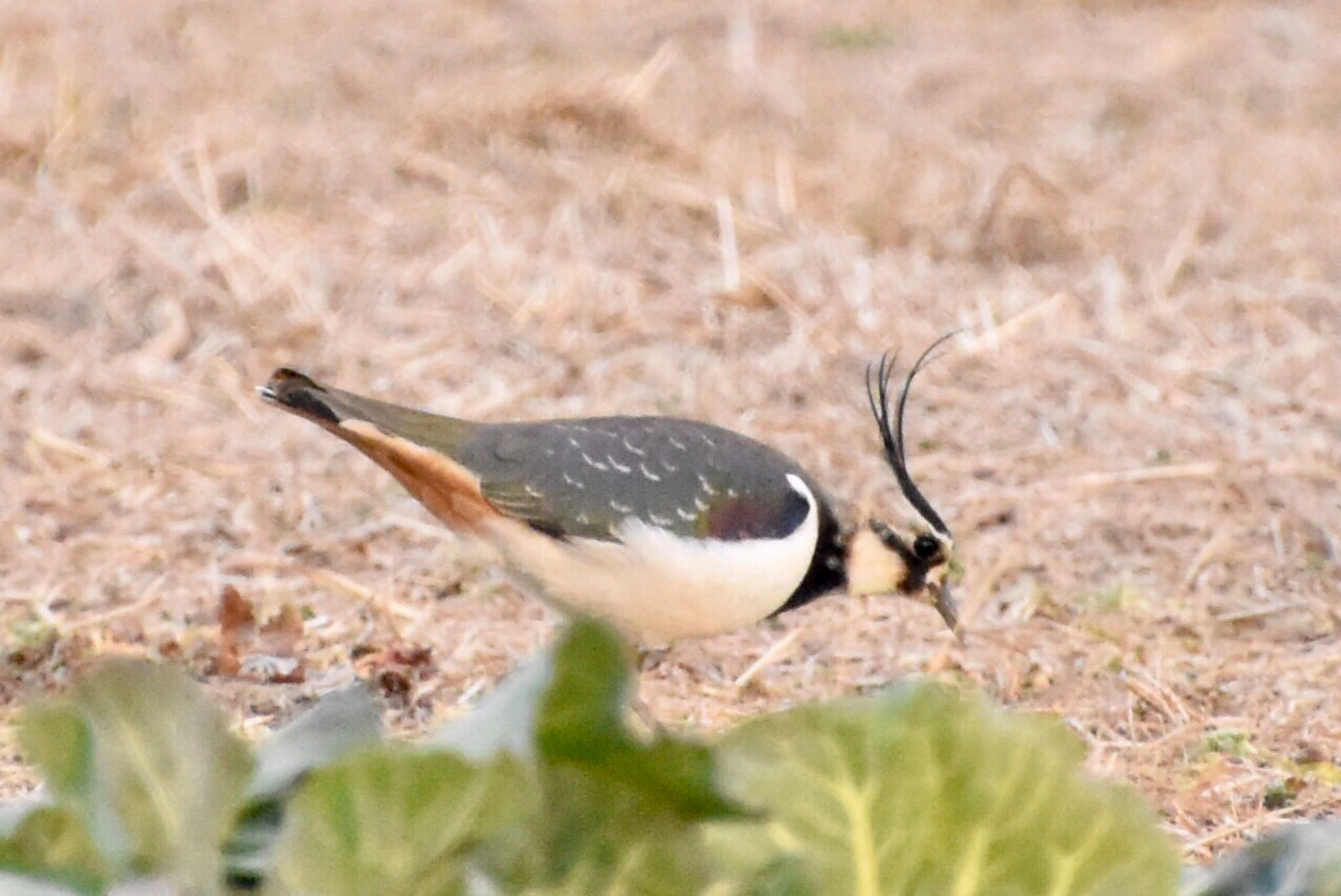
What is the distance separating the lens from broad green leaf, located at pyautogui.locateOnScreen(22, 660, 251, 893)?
1953 millimetres

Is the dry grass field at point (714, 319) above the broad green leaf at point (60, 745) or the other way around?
the other way around

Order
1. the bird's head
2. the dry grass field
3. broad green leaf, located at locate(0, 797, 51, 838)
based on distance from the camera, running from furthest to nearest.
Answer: the dry grass field, the bird's head, broad green leaf, located at locate(0, 797, 51, 838)

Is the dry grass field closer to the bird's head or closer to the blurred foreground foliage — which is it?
the bird's head

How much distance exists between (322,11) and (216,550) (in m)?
5.51

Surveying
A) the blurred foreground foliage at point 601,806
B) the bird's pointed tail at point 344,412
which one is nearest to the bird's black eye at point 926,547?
the bird's pointed tail at point 344,412

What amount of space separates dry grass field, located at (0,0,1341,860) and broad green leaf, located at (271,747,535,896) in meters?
2.40

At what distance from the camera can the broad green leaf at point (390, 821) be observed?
5.83 feet

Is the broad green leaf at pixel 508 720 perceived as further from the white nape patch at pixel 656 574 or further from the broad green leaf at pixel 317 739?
the white nape patch at pixel 656 574

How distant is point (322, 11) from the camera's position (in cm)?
1064

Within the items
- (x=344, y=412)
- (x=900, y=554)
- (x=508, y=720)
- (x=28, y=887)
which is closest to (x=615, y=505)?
(x=344, y=412)

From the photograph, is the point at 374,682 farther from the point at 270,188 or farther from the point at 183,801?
the point at 270,188

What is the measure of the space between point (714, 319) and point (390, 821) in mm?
5487

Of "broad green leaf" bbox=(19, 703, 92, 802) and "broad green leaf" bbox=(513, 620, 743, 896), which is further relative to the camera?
"broad green leaf" bbox=(19, 703, 92, 802)

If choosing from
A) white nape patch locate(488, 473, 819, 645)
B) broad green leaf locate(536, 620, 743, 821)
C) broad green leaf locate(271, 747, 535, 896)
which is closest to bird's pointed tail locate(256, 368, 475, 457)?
white nape patch locate(488, 473, 819, 645)
